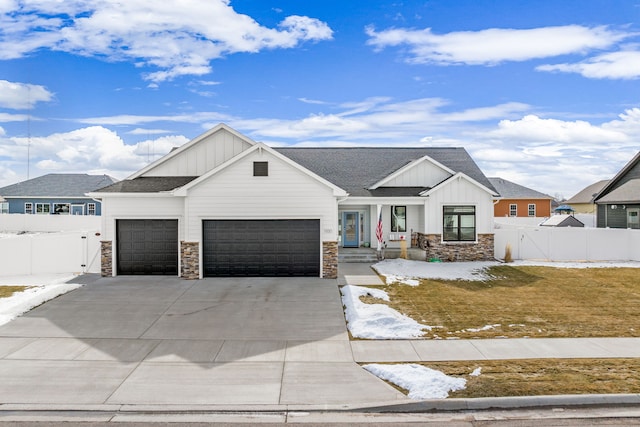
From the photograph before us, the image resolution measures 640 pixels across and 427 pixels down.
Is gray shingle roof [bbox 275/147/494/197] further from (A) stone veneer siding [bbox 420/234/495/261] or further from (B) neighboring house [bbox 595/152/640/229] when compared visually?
(B) neighboring house [bbox 595/152/640/229]

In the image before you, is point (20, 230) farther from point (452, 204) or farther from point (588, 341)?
point (588, 341)

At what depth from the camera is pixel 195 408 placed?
709 centimetres

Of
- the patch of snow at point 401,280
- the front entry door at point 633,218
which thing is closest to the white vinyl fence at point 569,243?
the front entry door at point 633,218

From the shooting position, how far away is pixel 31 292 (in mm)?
14508

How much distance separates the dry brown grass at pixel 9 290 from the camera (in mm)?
14363

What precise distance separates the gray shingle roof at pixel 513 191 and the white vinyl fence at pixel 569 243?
1981 cm

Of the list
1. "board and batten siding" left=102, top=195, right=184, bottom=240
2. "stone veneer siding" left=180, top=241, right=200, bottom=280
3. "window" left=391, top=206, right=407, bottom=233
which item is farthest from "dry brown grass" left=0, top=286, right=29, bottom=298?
"window" left=391, top=206, right=407, bottom=233

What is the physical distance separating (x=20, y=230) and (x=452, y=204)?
35.8 meters

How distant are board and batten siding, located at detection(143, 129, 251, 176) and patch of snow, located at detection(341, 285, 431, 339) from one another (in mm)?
8342

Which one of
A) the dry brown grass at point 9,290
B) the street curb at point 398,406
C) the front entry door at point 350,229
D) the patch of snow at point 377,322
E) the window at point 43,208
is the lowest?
the street curb at point 398,406

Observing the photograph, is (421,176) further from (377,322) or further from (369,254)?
(377,322)

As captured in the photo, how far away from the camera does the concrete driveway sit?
7562mm

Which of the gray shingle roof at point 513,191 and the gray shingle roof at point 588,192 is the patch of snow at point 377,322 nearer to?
the gray shingle roof at point 513,191

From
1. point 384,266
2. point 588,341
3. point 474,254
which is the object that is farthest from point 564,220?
point 588,341
